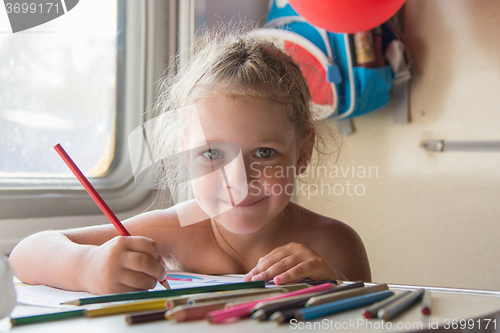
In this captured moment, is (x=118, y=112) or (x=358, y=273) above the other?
(x=118, y=112)

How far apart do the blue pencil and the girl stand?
0.37 feet

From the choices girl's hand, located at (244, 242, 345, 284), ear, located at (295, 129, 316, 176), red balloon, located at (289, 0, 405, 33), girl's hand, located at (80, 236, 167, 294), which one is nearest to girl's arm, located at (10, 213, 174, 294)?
girl's hand, located at (80, 236, 167, 294)

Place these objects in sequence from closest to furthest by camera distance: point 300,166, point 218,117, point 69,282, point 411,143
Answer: point 69,282 → point 218,117 → point 300,166 → point 411,143

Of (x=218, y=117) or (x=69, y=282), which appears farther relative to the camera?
(x=218, y=117)

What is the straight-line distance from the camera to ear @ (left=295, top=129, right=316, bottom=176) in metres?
0.72

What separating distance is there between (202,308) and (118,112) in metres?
0.71

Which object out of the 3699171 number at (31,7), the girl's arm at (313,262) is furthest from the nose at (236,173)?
the 3699171 number at (31,7)

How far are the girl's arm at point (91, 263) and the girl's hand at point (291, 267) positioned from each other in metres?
0.11

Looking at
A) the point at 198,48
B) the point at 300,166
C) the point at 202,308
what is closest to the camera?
the point at 202,308

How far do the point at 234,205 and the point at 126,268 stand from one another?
240 mm

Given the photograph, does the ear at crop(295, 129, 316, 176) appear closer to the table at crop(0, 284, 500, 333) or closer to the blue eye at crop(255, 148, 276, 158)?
the blue eye at crop(255, 148, 276, 158)

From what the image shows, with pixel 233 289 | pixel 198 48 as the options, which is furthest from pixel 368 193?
pixel 233 289

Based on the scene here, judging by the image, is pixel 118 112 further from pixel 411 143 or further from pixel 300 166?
pixel 411 143

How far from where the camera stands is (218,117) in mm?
601
